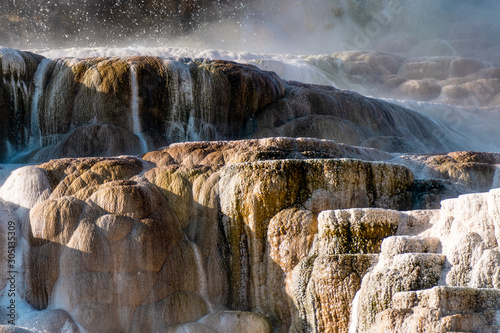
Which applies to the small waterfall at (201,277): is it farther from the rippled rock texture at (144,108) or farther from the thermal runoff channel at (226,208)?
the rippled rock texture at (144,108)

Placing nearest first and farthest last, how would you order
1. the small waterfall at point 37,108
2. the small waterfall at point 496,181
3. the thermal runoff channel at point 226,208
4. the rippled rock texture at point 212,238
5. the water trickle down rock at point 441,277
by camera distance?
the water trickle down rock at point 441,277 → the thermal runoff channel at point 226,208 → the rippled rock texture at point 212,238 → the small waterfall at point 496,181 → the small waterfall at point 37,108

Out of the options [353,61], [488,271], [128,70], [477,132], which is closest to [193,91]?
[128,70]

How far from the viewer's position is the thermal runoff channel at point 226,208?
6.60m

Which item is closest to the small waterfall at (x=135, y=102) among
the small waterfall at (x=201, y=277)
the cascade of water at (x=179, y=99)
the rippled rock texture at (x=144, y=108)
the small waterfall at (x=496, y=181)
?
the rippled rock texture at (x=144, y=108)

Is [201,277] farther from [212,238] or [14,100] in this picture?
[14,100]

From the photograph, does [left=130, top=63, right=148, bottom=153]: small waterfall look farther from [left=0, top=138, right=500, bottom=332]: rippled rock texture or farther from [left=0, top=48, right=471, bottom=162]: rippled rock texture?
[left=0, top=138, right=500, bottom=332]: rippled rock texture

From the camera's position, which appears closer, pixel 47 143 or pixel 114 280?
pixel 114 280

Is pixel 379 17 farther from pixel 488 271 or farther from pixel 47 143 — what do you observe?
pixel 488 271

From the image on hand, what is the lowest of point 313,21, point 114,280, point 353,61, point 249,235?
point 114,280

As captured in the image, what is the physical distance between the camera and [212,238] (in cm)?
877

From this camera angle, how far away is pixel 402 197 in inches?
361

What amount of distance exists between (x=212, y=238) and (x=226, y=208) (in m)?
0.45

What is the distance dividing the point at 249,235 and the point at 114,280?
1.79m

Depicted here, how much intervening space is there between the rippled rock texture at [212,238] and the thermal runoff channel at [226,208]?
0.02 metres
